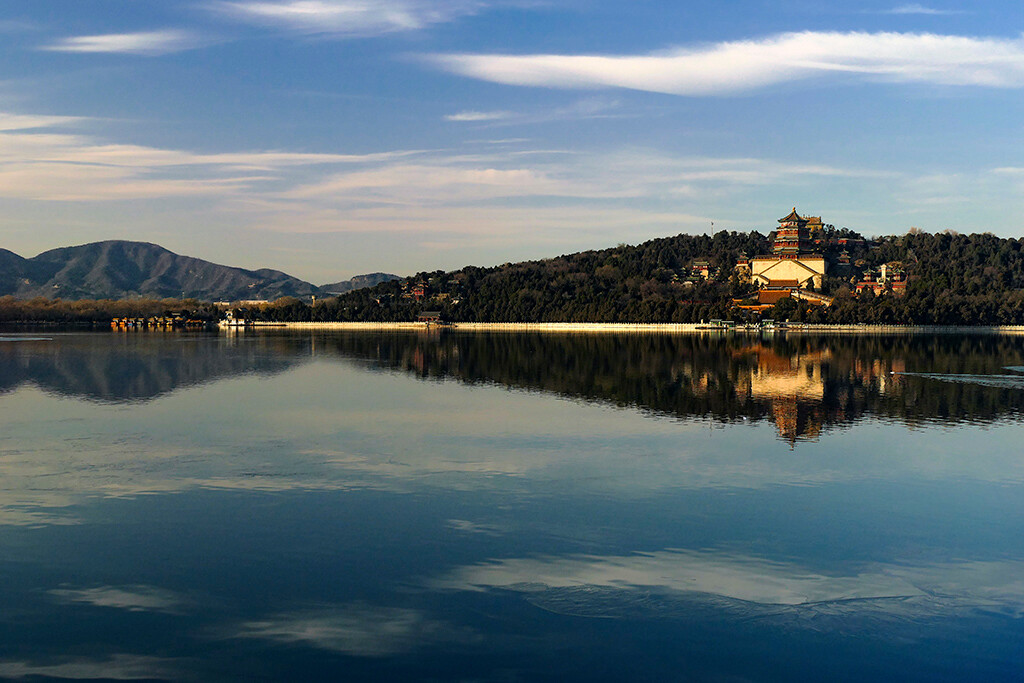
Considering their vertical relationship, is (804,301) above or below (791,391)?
above

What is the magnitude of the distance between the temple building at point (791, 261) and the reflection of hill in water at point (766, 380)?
4172 inches

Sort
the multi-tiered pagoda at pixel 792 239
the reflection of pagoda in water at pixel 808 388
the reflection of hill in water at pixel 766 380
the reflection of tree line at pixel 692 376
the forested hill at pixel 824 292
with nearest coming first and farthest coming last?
the reflection of pagoda in water at pixel 808 388 < the reflection of hill in water at pixel 766 380 < the reflection of tree line at pixel 692 376 < the forested hill at pixel 824 292 < the multi-tiered pagoda at pixel 792 239

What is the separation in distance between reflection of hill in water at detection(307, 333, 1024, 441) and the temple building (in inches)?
4172

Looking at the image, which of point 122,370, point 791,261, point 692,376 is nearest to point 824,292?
point 791,261

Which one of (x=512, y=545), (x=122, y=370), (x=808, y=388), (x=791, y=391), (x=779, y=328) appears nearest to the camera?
(x=512, y=545)

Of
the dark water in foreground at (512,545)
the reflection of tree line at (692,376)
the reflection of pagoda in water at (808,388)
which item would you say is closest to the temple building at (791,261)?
the reflection of tree line at (692,376)

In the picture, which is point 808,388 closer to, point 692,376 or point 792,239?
point 692,376

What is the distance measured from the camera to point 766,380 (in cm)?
4112

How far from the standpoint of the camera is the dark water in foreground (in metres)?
9.09

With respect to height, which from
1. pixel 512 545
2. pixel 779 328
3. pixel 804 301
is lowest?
pixel 512 545

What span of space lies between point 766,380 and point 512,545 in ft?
101

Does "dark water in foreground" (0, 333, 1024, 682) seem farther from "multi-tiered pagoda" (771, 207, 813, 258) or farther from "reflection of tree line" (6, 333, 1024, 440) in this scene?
"multi-tiered pagoda" (771, 207, 813, 258)

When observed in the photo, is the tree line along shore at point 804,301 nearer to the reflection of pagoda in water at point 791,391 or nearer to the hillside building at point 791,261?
the hillside building at point 791,261

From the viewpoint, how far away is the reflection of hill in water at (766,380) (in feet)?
94.1
